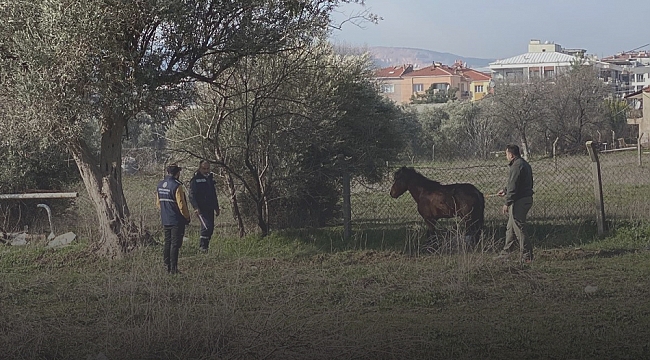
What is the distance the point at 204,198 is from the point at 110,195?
62.4 inches

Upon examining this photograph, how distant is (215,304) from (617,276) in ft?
18.4

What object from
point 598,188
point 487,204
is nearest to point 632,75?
point 487,204

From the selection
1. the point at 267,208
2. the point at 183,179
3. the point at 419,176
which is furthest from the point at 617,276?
the point at 183,179

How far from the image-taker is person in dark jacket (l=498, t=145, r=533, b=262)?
12.5 m

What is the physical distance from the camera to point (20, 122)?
40.9ft

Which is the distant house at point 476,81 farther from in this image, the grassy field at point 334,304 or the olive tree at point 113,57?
the grassy field at point 334,304

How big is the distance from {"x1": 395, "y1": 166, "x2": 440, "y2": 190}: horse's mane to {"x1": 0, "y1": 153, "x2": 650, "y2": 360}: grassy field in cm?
92

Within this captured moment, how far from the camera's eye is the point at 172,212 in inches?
494

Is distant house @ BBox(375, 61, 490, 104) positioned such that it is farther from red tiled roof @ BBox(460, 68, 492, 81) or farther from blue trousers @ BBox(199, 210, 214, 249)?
blue trousers @ BBox(199, 210, 214, 249)

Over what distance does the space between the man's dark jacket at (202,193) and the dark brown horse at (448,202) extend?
343cm

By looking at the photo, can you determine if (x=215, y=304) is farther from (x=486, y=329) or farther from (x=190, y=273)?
(x=190, y=273)

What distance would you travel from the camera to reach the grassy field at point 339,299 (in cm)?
729

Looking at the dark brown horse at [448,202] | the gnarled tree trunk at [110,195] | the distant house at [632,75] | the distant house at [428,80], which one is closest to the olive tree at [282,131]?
the gnarled tree trunk at [110,195]

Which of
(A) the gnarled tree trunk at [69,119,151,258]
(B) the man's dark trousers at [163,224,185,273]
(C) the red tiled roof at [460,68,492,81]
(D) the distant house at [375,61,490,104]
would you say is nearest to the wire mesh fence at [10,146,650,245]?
(A) the gnarled tree trunk at [69,119,151,258]
